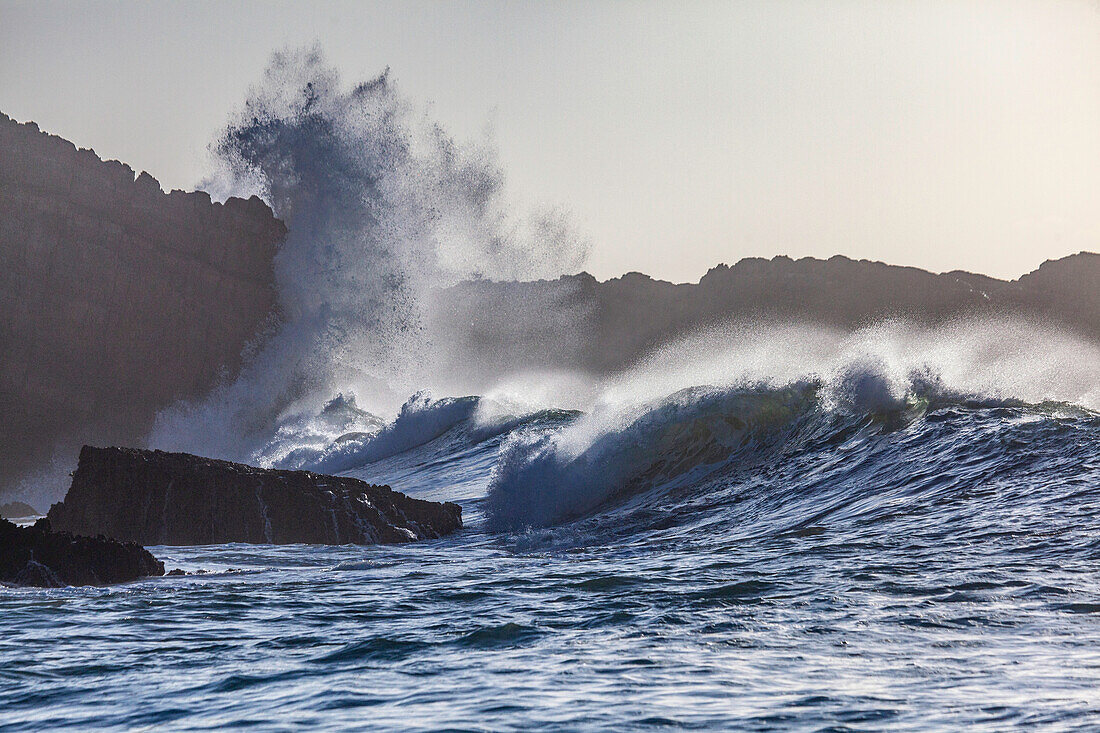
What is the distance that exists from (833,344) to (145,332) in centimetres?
3661

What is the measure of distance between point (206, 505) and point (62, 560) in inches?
157

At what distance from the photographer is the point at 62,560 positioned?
849 cm

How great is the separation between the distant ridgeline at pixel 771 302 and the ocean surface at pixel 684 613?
74767mm

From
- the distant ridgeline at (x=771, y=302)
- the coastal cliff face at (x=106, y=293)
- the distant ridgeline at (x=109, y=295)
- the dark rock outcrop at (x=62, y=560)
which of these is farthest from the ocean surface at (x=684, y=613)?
the distant ridgeline at (x=771, y=302)

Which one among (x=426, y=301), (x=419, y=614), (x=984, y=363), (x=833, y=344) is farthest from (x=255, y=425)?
(x=419, y=614)

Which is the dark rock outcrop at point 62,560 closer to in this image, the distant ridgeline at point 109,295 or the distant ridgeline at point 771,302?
the distant ridgeline at point 109,295

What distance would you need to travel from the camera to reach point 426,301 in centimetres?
3900

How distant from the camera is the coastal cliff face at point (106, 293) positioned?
4203 centimetres

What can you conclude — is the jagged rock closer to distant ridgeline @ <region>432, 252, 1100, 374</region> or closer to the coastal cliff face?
the coastal cliff face

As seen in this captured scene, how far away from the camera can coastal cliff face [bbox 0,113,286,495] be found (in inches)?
1655

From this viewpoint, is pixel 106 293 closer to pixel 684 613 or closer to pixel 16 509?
pixel 16 509

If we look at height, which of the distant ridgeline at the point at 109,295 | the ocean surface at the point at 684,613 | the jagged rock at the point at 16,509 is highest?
the distant ridgeline at the point at 109,295

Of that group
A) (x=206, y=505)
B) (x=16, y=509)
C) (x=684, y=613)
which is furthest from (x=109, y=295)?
(x=684, y=613)

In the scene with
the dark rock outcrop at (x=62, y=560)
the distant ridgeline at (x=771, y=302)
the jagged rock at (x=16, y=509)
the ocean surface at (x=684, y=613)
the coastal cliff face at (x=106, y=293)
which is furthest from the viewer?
the distant ridgeline at (x=771, y=302)
